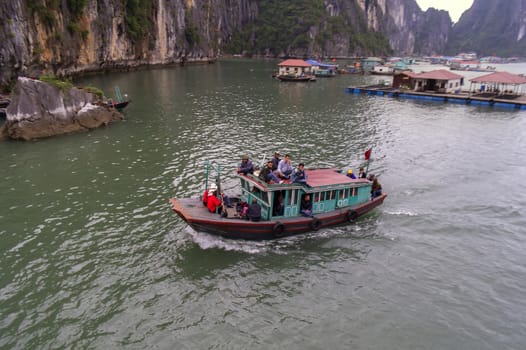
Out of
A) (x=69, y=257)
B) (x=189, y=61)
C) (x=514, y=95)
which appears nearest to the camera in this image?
(x=69, y=257)

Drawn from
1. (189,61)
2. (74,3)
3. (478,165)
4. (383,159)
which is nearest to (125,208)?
(383,159)

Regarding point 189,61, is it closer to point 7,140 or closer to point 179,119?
point 179,119

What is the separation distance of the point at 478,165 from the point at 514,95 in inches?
1718

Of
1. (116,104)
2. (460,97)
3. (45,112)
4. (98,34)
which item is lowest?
(45,112)

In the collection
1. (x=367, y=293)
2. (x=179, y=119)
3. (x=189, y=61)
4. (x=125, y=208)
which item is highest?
(x=189, y=61)

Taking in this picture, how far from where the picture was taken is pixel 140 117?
132ft

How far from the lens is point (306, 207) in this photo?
1766 centimetres

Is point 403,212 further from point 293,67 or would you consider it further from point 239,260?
point 293,67

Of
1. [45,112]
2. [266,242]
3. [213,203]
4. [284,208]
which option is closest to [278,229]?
[266,242]

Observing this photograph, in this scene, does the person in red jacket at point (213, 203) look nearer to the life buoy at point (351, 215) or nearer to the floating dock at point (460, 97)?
the life buoy at point (351, 215)

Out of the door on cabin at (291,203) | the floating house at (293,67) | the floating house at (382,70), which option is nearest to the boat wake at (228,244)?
the door on cabin at (291,203)

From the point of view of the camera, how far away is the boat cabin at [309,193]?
1675cm

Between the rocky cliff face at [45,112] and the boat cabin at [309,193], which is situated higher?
the rocky cliff face at [45,112]

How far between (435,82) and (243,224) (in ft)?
210
